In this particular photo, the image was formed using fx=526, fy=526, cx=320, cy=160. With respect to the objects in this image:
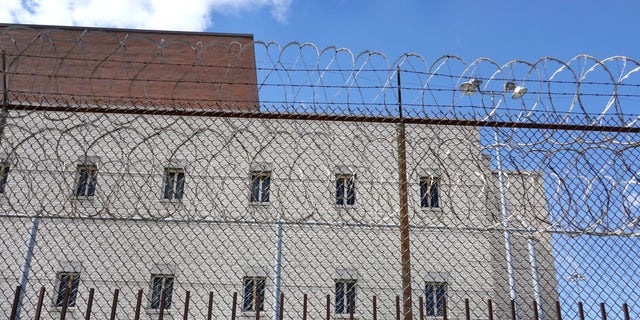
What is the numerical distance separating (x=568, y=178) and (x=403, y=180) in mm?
1081

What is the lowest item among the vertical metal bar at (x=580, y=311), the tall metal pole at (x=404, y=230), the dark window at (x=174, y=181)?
the vertical metal bar at (x=580, y=311)

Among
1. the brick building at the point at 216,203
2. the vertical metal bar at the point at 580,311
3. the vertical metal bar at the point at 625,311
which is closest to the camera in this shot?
the vertical metal bar at the point at 580,311

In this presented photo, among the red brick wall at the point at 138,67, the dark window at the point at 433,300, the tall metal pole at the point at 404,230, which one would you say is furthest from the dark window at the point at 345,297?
the red brick wall at the point at 138,67

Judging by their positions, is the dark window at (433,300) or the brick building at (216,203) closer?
the dark window at (433,300)

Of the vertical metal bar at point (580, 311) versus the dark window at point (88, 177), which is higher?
the dark window at point (88, 177)

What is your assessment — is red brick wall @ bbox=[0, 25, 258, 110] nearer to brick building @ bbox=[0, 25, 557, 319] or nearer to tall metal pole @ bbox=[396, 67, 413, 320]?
brick building @ bbox=[0, 25, 557, 319]

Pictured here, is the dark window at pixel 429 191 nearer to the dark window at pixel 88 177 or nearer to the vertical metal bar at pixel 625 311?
the vertical metal bar at pixel 625 311

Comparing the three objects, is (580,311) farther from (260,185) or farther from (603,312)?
(260,185)

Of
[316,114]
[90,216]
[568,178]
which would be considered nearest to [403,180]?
[316,114]

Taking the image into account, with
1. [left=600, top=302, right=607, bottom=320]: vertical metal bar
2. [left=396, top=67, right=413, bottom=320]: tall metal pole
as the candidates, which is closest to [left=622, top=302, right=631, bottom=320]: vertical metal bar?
[left=600, top=302, right=607, bottom=320]: vertical metal bar

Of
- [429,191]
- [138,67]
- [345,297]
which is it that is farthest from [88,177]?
[138,67]

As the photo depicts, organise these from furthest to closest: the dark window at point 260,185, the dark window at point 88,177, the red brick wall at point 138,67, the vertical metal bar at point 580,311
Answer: the red brick wall at point 138,67
the dark window at point 260,185
the dark window at point 88,177
the vertical metal bar at point 580,311

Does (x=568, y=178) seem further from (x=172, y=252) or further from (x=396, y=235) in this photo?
(x=172, y=252)

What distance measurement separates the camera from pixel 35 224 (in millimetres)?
5262
